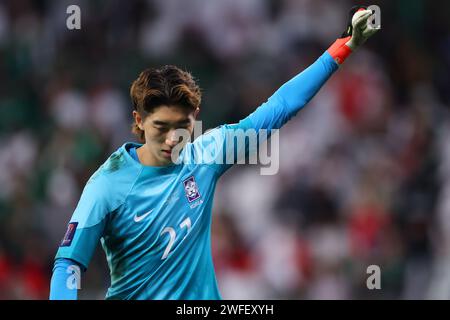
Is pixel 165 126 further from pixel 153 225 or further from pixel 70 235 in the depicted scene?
pixel 70 235

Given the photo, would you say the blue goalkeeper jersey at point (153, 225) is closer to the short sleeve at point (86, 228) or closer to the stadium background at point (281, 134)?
the short sleeve at point (86, 228)

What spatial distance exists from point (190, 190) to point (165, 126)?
0.36 meters

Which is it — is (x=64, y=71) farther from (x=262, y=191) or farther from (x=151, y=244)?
(x=151, y=244)

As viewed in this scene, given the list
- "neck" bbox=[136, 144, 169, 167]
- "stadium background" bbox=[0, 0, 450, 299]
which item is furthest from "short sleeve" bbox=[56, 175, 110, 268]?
"stadium background" bbox=[0, 0, 450, 299]

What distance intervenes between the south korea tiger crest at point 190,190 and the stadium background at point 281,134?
12.3 ft

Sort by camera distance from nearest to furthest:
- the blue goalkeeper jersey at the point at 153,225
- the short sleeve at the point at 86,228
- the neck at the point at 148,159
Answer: the short sleeve at the point at 86,228 < the blue goalkeeper jersey at the point at 153,225 < the neck at the point at 148,159

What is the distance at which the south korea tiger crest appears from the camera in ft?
16.8

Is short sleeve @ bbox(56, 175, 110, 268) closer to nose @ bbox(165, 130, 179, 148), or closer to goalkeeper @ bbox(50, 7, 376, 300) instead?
goalkeeper @ bbox(50, 7, 376, 300)

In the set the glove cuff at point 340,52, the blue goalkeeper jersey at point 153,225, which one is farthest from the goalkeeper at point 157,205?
the glove cuff at point 340,52

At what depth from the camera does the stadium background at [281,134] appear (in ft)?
29.8

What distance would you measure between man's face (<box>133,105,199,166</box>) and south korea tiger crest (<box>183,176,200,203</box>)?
184mm

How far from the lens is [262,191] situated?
9.73 m
